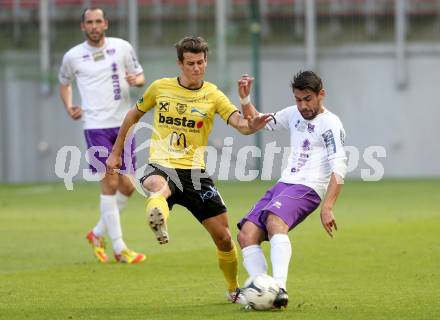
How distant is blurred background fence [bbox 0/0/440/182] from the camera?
29141 mm

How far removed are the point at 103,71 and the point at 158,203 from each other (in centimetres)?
443

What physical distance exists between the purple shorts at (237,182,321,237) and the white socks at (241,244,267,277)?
0.69 feet

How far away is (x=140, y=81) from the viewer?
12.1m

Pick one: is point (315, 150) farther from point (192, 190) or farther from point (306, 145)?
point (192, 190)

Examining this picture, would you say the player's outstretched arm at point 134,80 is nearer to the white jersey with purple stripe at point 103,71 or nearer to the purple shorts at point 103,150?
the white jersey with purple stripe at point 103,71

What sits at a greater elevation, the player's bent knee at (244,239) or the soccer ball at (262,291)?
the player's bent knee at (244,239)

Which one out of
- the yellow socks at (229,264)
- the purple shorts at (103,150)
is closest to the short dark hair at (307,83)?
the yellow socks at (229,264)

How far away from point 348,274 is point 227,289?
5.12 feet

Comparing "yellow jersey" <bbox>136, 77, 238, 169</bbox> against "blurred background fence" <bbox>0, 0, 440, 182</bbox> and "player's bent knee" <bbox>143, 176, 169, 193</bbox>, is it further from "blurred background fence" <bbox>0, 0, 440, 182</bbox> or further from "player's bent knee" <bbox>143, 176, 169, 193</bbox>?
"blurred background fence" <bbox>0, 0, 440, 182</bbox>

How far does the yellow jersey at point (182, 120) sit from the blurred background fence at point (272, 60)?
64.1 ft

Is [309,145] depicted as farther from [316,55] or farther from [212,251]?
[316,55]

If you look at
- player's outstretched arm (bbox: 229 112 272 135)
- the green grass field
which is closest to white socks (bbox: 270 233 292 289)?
the green grass field

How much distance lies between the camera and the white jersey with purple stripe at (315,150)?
8.50m

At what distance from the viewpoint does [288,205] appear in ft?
27.6
